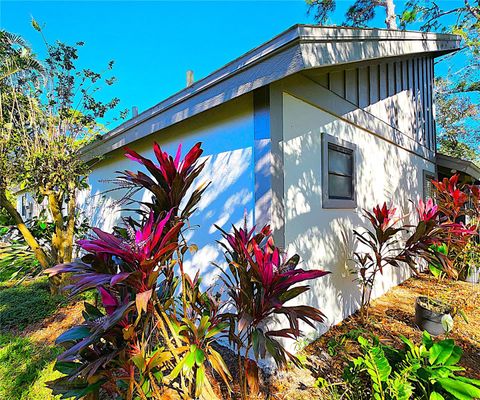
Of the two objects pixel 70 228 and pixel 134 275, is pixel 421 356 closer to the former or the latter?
pixel 134 275

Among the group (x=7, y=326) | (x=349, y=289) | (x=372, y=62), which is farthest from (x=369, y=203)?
(x=7, y=326)

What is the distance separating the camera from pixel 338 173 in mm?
3490

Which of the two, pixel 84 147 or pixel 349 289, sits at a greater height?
pixel 84 147

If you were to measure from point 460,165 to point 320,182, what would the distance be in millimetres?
5275

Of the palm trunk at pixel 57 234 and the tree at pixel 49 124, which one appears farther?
the palm trunk at pixel 57 234

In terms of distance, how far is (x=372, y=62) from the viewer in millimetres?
4141

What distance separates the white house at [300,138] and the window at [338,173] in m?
0.01

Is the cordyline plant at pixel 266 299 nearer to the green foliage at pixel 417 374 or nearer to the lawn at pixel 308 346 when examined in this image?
the green foliage at pixel 417 374

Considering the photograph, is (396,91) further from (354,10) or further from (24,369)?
(354,10)

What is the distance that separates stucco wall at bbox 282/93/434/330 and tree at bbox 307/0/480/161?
22.6 ft

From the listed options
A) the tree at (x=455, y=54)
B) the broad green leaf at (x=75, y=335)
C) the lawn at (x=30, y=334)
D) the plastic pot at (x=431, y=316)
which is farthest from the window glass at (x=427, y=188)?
the lawn at (x=30, y=334)

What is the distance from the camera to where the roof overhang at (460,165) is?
5990mm

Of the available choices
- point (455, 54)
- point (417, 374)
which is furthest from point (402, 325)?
point (455, 54)

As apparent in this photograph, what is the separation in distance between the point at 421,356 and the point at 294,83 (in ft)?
8.68
